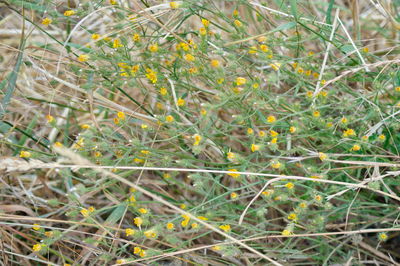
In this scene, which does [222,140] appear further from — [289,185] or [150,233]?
[150,233]

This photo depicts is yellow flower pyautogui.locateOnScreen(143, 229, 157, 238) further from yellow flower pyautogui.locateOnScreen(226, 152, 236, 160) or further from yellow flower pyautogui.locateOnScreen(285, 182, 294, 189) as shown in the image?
yellow flower pyautogui.locateOnScreen(285, 182, 294, 189)

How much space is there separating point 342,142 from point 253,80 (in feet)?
1.18

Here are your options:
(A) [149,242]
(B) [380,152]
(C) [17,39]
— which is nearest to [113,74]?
(A) [149,242]

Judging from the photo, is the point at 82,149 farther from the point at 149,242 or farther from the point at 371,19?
the point at 371,19

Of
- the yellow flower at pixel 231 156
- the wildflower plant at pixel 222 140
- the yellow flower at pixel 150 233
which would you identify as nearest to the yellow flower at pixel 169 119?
the wildflower plant at pixel 222 140

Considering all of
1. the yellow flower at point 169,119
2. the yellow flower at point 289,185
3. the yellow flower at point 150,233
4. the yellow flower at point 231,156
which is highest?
the yellow flower at point 169,119

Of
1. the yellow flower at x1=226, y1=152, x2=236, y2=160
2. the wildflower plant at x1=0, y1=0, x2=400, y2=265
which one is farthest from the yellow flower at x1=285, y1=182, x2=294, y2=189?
the yellow flower at x1=226, y1=152, x2=236, y2=160

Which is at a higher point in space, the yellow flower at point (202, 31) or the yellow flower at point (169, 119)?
the yellow flower at point (202, 31)

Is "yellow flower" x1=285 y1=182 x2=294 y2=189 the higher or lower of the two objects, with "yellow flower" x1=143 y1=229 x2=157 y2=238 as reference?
higher

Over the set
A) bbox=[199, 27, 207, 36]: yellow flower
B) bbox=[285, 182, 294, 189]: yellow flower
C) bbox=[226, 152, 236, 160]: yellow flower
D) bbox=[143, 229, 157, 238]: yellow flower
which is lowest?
bbox=[143, 229, 157, 238]: yellow flower

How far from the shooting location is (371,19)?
2730 millimetres

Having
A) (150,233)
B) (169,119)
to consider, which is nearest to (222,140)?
(169,119)

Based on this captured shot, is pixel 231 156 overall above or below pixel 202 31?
below

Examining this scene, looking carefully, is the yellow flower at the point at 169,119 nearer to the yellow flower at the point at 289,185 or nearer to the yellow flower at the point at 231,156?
the yellow flower at the point at 231,156
